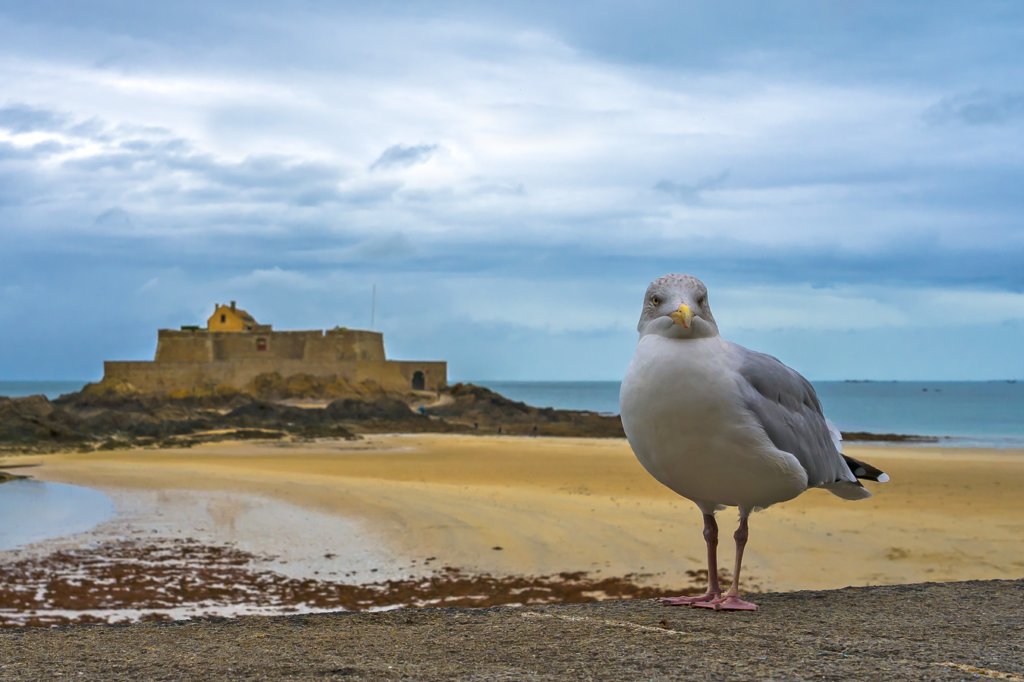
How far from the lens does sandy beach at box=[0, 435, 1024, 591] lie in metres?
10.7

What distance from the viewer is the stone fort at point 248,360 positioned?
2466 inches

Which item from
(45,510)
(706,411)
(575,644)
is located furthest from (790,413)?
(45,510)

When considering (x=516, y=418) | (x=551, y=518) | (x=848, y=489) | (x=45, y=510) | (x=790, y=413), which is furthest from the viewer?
(x=516, y=418)

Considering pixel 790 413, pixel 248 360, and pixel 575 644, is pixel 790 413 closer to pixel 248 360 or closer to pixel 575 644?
pixel 575 644

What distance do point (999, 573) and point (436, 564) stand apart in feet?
17.7

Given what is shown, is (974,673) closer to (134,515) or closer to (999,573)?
(999,573)

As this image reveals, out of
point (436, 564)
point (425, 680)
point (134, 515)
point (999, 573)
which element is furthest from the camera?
point (134, 515)

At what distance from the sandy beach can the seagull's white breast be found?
5.18 meters

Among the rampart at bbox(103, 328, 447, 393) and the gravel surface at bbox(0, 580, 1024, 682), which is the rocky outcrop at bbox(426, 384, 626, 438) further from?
the gravel surface at bbox(0, 580, 1024, 682)

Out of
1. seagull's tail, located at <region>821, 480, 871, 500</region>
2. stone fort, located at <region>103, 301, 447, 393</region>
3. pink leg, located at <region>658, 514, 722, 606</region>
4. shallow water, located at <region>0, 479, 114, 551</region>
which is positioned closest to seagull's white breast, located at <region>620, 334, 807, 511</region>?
pink leg, located at <region>658, 514, 722, 606</region>

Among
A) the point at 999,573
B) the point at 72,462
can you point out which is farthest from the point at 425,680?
the point at 72,462

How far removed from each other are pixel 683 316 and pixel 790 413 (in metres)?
0.87

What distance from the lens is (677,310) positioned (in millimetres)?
4672

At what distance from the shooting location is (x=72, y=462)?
22812 millimetres
